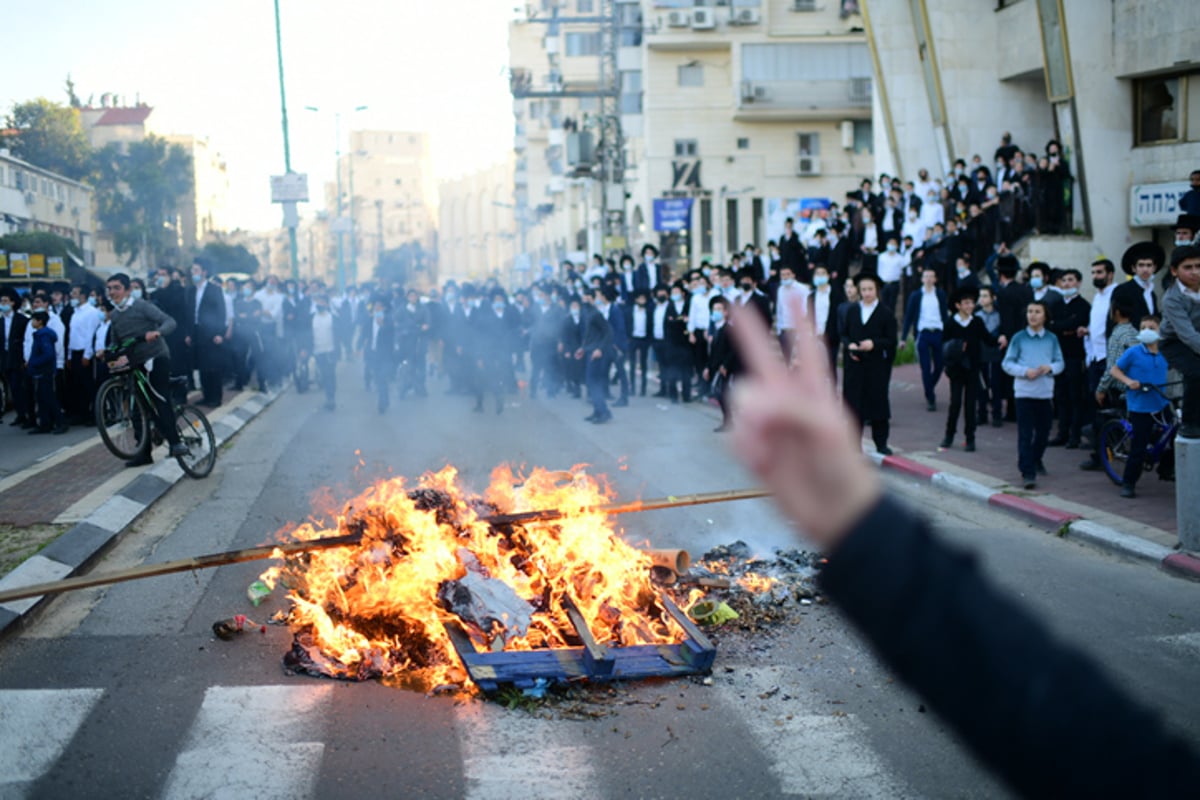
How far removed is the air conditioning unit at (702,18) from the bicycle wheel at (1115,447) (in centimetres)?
4176

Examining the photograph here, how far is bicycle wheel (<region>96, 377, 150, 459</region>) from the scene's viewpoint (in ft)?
37.2

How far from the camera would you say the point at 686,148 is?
167 ft

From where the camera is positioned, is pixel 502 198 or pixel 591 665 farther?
pixel 502 198

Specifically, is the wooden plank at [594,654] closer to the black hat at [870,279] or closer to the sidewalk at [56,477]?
the sidewalk at [56,477]

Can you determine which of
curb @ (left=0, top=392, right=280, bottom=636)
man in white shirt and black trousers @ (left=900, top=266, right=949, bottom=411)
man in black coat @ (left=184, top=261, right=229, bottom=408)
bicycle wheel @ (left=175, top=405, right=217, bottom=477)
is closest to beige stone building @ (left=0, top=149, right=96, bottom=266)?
man in black coat @ (left=184, top=261, right=229, bottom=408)

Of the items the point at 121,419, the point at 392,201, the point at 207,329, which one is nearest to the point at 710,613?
the point at 121,419

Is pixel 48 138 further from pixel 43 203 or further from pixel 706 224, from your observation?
pixel 706 224

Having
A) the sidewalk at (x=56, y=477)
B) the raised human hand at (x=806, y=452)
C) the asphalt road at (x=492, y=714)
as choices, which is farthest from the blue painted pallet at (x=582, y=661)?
the sidewalk at (x=56, y=477)

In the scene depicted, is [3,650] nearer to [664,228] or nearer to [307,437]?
[307,437]

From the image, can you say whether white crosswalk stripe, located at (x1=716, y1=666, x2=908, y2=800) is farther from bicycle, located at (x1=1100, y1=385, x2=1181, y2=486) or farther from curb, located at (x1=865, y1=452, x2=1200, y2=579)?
bicycle, located at (x1=1100, y1=385, x2=1181, y2=486)

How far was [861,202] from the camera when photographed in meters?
24.3

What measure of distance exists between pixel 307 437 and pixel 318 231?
15413 centimetres

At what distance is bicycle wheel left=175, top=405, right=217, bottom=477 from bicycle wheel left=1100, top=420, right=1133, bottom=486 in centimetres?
867

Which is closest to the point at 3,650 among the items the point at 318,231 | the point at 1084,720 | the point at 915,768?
the point at 915,768
